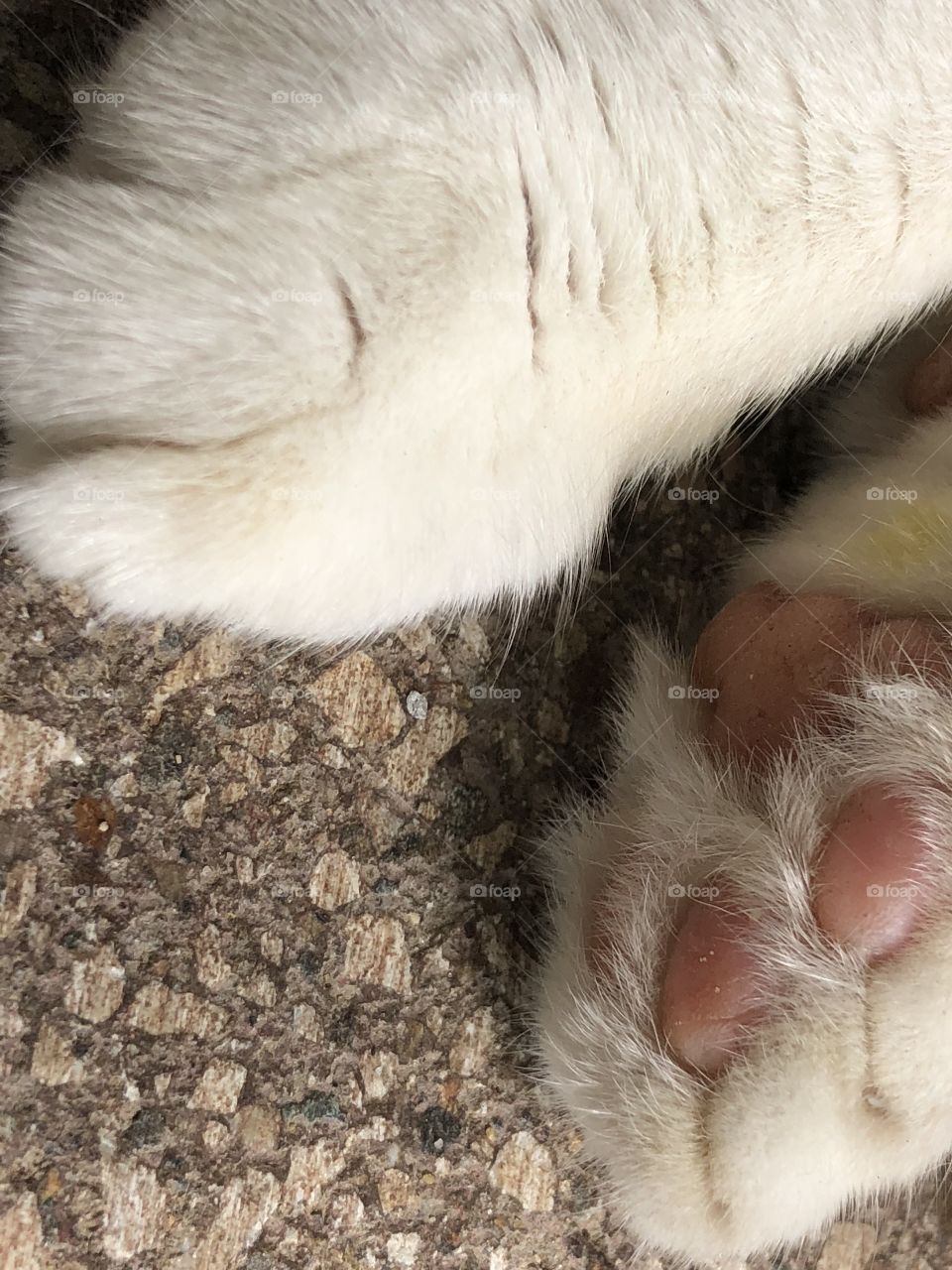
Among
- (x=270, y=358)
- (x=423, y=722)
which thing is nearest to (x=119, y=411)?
(x=270, y=358)

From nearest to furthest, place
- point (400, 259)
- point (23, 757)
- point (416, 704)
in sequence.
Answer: point (400, 259) < point (23, 757) < point (416, 704)

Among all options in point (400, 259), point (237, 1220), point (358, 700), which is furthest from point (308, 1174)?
point (400, 259)

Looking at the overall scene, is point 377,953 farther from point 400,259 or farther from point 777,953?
point 400,259

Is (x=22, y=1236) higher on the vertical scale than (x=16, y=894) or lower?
lower

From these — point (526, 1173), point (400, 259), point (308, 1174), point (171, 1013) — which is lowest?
point (526, 1173)

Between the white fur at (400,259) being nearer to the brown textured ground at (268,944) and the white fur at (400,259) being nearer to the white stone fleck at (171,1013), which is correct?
the brown textured ground at (268,944)

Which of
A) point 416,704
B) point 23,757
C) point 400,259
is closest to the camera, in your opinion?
point 400,259

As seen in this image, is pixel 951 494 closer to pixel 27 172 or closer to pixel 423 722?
pixel 423 722
